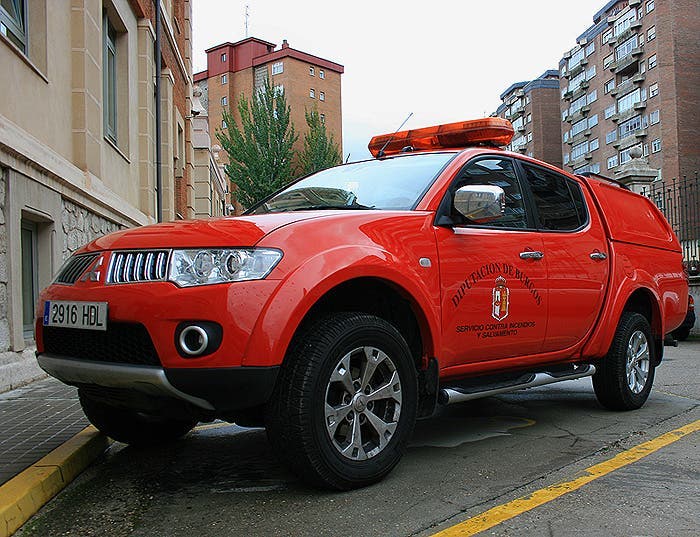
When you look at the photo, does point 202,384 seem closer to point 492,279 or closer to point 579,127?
point 492,279

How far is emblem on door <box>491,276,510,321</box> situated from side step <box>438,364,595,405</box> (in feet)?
1.34

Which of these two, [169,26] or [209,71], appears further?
[209,71]

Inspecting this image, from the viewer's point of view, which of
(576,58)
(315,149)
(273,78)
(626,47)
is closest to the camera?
(315,149)

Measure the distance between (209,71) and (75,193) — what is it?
66131 mm

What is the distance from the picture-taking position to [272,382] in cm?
309

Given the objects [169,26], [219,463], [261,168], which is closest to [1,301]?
[219,463]

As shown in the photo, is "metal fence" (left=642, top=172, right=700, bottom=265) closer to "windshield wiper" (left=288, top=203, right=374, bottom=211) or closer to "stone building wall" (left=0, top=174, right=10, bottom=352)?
"windshield wiper" (left=288, top=203, right=374, bottom=211)

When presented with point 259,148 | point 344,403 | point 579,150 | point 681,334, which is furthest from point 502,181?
point 579,150

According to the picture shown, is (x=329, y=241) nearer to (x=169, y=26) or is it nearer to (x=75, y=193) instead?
(x=75, y=193)

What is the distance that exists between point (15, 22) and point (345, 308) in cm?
597

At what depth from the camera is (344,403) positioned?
340cm

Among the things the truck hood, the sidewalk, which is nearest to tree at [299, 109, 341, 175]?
the sidewalk

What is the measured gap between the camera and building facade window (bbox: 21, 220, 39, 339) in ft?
25.7

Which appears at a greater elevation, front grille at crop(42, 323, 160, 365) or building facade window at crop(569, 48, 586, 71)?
building facade window at crop(569, 48, 586, 71)
